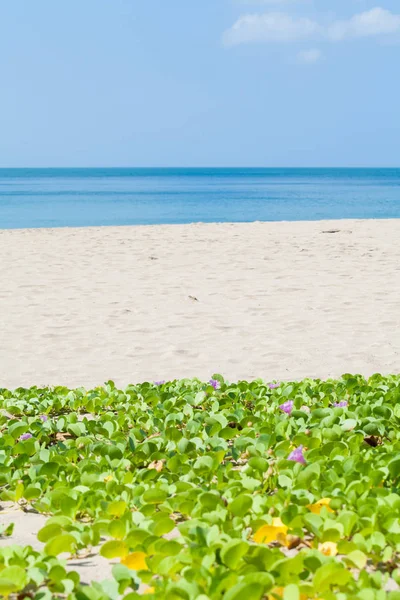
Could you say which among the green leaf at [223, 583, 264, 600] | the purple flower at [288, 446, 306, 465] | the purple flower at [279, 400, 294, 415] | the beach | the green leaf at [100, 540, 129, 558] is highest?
the green leaf at [223, 583, 264, 600]

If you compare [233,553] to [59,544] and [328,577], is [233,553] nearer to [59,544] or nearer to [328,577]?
[328,577]

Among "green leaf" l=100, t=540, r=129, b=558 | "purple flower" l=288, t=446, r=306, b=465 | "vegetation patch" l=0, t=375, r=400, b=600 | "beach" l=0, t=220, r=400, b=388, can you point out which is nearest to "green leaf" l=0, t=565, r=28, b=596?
"vegetation patch" l=0, t=375, r=400, b=600

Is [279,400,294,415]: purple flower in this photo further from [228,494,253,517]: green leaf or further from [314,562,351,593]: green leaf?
[314,562,351,593]: green leaf

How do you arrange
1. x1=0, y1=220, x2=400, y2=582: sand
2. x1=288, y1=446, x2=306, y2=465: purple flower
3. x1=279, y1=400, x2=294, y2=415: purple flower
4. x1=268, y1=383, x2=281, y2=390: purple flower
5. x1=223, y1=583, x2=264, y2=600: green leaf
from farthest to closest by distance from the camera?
1. x1=0, y1=220, x2=400, y2=582: sand
2. x1=268, y1=383, x2=281, y2=390: purple flower
3. x1=279, y1=400, x2=294, y2=415: purple flower
4. x1=288, y1=446, x2=306, y2=465: purple flower
5. x1=223, y1=583, x2=264, y2=600: green leaf

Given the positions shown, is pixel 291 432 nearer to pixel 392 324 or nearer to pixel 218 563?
pixel 218 563

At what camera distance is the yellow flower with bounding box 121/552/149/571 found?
9.04ft

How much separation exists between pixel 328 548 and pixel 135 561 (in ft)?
2.32

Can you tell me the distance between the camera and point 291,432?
14.4 ft

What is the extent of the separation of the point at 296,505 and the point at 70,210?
1643 inches

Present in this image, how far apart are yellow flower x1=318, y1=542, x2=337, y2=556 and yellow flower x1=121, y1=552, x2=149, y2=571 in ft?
2.14

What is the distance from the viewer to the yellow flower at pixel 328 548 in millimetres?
2783

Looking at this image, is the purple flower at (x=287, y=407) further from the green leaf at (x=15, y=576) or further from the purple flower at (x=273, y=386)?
the green leaf at (x=15, y=576)

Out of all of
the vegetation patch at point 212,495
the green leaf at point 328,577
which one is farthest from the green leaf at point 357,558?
the green leaf at point 328,577

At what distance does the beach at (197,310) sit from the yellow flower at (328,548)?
3.83 metres
